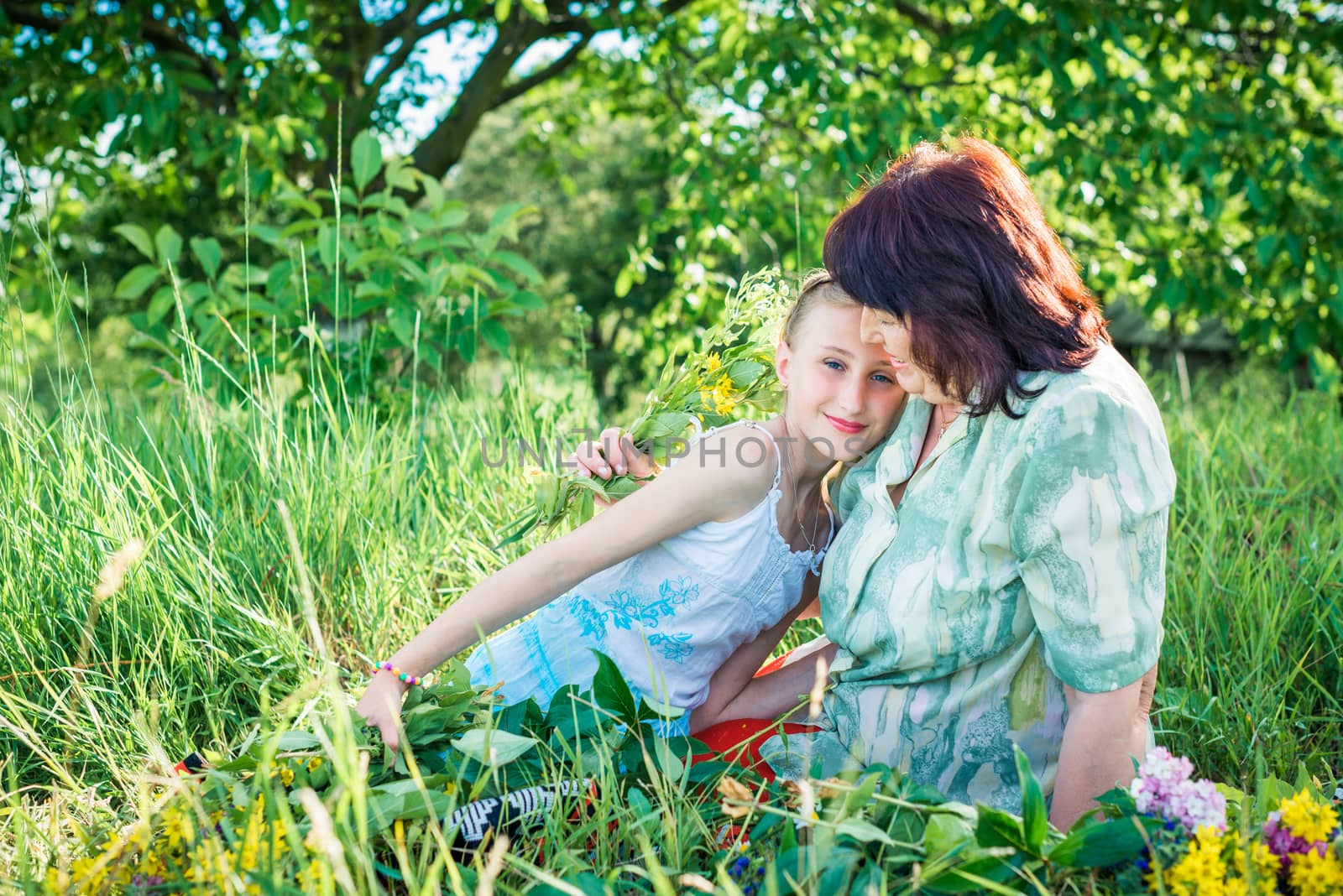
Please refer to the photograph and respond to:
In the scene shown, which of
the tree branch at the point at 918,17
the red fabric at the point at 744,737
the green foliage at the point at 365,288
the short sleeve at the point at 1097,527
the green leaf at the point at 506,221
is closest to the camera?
the short sleeve at the point at 1097,527

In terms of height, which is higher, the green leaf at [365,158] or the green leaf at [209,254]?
the green leaf at [365,158]

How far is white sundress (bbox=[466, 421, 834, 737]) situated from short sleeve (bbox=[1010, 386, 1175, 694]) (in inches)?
21.5

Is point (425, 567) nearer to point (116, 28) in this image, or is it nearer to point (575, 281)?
point (116, 28)

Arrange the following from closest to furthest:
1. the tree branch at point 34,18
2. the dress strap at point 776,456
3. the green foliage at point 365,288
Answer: the dress strap at point 776,456
the green foliage at point 365,288
the tree branch at point 34,18

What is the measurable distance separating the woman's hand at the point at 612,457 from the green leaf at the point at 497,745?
0.65m

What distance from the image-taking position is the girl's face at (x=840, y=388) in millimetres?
1776

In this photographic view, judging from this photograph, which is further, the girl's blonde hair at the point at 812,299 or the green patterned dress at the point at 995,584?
the girl's blonde hair at the point at 812,299

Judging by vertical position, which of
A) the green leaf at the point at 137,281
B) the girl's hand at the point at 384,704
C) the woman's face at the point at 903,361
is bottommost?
the girl's hand at the point at 384,704

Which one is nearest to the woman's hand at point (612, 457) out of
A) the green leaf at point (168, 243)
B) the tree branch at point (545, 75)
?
the green leaf at point (168, 243)

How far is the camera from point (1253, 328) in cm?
481

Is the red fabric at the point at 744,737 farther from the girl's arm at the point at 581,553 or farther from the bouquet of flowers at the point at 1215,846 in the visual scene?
the bouquet of flowers at the point at 1215,846

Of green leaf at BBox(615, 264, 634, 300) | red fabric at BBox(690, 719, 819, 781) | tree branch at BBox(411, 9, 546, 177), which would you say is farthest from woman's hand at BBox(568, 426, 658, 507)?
tree branch at BBox(411, 9, 546, 177)

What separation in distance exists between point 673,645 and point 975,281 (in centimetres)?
89

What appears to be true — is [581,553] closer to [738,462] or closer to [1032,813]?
[738,462]
